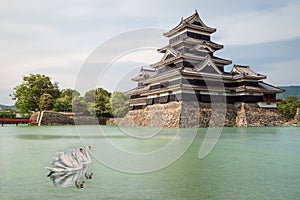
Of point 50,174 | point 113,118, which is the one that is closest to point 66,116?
point 113,118

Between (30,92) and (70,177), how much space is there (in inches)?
1309

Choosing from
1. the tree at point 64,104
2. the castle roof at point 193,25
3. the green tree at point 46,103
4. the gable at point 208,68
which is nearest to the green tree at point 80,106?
the tree at point 64,104

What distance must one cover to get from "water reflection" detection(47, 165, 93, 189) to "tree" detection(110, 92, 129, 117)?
2603 centimetres

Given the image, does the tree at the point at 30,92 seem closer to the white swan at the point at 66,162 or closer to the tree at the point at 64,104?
the tree at the point at 64,104

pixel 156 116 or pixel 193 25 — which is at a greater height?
pixel 193 25

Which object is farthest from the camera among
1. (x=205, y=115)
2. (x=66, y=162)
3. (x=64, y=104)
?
(x=64, y=104)

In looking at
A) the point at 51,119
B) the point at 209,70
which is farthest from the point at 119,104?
the point at 209,70

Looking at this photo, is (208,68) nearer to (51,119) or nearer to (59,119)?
(59,119)

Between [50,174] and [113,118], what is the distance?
27.5m

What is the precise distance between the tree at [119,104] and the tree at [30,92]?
399 inches

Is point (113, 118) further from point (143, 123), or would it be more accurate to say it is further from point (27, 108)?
point (27, 108)

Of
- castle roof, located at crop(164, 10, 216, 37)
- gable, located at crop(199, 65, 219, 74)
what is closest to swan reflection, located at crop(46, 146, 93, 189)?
gable, located at crop(199, 65, 219, 74)

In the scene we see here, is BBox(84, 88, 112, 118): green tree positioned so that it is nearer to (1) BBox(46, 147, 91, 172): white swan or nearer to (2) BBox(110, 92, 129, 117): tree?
(2) BBox(110, 92, 129, 117): tree

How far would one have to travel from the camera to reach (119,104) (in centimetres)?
3194
